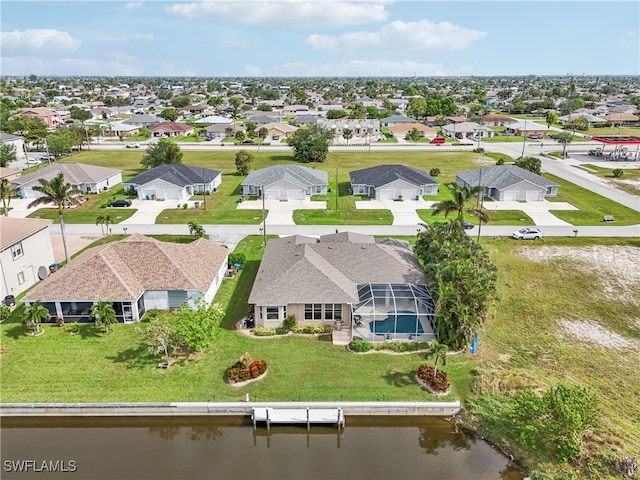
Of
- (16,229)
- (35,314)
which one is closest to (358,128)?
(16,229)

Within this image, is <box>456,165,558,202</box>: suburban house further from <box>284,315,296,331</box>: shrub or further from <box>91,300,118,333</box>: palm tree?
<box>91,300,118,333</box>: palm tree

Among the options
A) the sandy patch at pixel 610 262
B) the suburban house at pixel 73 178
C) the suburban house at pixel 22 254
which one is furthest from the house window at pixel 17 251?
the sandy patch at pixel 610 262

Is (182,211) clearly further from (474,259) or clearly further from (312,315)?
(474,259)

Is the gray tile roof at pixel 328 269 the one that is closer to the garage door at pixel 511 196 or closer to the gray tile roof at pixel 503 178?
the garage door at pixel 511 196

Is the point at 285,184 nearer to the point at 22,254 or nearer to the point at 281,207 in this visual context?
the point at 281,207

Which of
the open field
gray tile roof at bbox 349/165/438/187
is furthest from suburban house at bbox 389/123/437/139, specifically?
the open field
